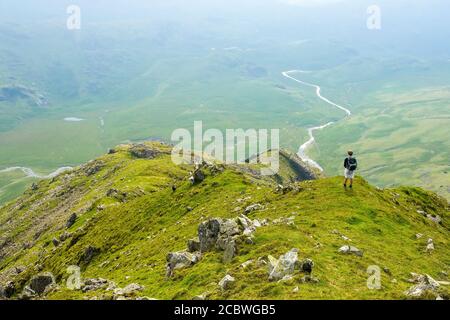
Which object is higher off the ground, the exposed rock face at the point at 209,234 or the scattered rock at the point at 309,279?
the scattered rock at the point at 309,279

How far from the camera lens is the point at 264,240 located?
162 ft

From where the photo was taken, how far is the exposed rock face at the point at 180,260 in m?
50.1

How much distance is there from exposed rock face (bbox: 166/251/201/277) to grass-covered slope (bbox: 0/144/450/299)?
3.77ft

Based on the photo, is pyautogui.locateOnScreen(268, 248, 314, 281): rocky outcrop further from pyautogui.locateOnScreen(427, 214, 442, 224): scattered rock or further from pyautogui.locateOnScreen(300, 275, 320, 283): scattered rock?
pyautogui.locateOnScreen(427, 214, 442, 224): scattered rock

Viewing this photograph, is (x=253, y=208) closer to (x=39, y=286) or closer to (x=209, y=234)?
(x=209, y=234)

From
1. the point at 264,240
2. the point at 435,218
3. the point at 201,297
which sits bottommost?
the point at 435,218

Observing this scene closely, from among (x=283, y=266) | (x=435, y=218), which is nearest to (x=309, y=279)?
(x=283, y=266)

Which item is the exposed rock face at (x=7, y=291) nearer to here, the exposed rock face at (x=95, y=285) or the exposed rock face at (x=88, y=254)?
the exposed rock face at (x=88, y=254)

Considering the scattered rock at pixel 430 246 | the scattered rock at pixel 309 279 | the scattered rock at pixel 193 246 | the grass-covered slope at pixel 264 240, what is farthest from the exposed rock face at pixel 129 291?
the scattered rock at pixel 430 246

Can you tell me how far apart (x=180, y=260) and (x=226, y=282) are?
11750mm

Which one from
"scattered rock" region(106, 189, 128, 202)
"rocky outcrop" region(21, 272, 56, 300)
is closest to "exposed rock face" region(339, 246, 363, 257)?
"rocky outcrop" region(21, 272, 56, 300)

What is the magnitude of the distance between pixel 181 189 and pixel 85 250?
20.6m

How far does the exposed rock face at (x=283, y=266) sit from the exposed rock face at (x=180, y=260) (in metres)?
11.2

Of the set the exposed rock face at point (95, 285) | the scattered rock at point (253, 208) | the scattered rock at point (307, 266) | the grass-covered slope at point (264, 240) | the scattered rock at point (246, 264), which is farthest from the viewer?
the scattered rock at point (253, 208)
